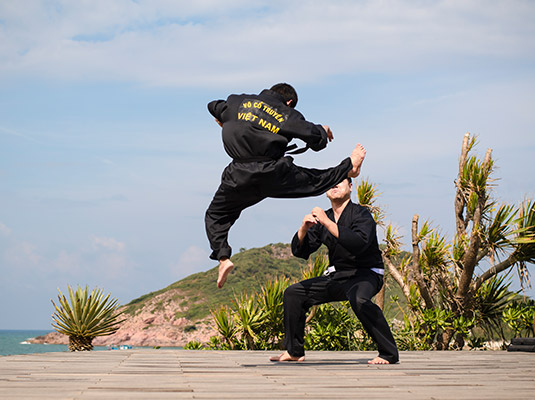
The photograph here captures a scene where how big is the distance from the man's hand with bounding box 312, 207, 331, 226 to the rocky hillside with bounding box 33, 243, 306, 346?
83.8 ft

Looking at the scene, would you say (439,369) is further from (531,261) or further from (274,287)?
(531,261)

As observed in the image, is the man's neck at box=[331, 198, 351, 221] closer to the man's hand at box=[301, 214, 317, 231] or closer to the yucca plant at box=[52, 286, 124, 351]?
the man's hand at box=[301, 214, 317, 231]

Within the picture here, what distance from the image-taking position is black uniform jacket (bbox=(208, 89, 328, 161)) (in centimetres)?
400

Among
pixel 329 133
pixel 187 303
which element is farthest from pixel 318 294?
pixel 187 303

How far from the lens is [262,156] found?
13.1 ft

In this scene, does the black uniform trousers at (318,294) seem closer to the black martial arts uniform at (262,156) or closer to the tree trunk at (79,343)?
the black martial arts uniform at (262,156)

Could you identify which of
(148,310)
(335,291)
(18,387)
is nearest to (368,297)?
(335,291)

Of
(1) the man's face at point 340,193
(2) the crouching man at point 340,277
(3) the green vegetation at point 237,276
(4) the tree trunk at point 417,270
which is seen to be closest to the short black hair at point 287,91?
(2) the crouching man at point 340,277

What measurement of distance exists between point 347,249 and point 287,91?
1.30 metres

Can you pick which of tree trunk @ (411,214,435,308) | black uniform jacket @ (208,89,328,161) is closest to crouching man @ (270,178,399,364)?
black uniform jacket @ (208,89,328,161)

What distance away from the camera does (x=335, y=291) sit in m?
4.95

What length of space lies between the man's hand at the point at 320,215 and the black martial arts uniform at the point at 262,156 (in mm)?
301

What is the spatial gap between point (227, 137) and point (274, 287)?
160 inches

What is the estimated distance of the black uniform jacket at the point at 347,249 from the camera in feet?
15.9
